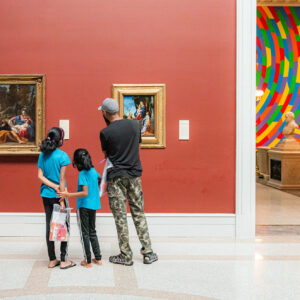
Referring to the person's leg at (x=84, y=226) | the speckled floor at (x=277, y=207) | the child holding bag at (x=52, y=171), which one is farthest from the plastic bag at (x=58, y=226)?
the speckled floor at (x=277, y=207)

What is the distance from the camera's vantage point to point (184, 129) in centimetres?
516

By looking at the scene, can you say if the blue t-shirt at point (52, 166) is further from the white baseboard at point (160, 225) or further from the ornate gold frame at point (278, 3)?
the ornate gold frame at point (278, 3)

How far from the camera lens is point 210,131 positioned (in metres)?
5.18

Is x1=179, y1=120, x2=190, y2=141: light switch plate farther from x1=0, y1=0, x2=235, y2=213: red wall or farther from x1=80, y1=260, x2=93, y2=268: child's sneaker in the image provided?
x1=80, y1=260, x2=93, y2=268: child's sneaker

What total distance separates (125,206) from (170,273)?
77 cm

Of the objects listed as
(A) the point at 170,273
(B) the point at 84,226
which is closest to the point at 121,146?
(B) the point at 84,226

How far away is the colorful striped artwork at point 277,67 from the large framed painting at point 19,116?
30.8ft

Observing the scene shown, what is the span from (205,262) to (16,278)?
179cm

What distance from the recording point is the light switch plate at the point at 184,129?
516 centimetres

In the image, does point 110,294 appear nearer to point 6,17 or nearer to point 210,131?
point 210,131

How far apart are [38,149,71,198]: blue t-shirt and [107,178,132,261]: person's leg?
51 centimetres

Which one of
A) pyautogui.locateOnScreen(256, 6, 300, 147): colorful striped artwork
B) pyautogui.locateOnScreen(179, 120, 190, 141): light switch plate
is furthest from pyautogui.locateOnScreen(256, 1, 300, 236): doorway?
pyautogui.locateOnScreen(179, 120, 190, 141): light switch plate

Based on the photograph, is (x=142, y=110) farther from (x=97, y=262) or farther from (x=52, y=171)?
(x=97, y=262)

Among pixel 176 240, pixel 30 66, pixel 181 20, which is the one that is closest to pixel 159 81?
pixel 181 20
